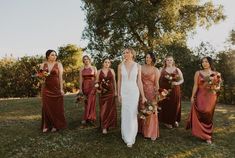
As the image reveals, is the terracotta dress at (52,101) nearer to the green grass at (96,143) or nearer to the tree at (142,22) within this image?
the green grass at (96,143)

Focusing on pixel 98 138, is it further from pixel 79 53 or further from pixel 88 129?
pixel 79 53

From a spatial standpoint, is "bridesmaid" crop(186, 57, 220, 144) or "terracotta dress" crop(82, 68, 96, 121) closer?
"bridesmaid" crop(186, 57, 220, 144)

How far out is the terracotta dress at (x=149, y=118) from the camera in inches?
525

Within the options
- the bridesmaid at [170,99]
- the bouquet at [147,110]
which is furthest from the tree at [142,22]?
the bouquet at [147,110]

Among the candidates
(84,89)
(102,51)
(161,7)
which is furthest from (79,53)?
(84,89)

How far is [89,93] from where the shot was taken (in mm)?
14875

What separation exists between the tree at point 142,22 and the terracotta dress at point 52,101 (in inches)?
725

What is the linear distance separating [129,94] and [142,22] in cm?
1962

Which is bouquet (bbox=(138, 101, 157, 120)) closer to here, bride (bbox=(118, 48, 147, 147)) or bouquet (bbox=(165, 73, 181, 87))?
bride (bbox=(118, 48, 147, 147))

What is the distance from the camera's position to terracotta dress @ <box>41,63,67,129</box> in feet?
45.2

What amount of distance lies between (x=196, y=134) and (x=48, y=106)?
5335 millimetres

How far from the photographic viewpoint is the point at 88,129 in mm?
14320

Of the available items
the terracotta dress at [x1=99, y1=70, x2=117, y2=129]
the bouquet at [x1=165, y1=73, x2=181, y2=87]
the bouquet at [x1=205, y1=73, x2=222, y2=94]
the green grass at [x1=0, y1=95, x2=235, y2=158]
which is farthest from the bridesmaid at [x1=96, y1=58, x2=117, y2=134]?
the bouquet at [x1=205, y1=73, x2=222, y2=94]

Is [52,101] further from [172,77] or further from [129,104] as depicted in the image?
[172,77]
